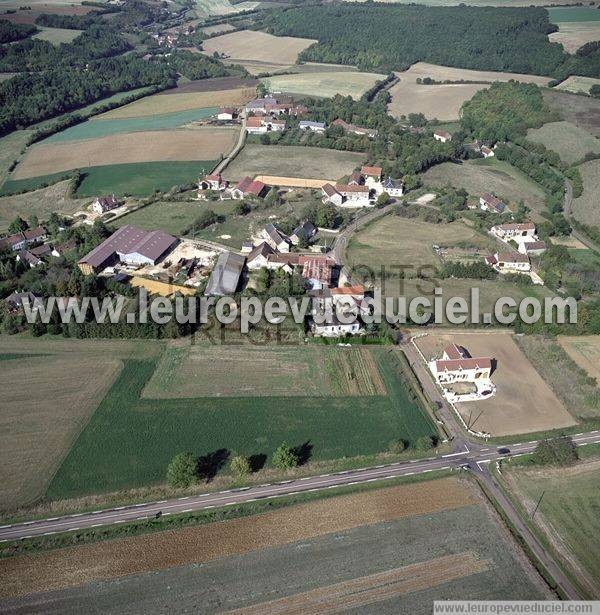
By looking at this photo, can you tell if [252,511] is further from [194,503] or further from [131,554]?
[131,554]

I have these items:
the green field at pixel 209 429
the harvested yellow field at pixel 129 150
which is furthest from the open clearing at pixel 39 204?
the green field at pixel 209 429

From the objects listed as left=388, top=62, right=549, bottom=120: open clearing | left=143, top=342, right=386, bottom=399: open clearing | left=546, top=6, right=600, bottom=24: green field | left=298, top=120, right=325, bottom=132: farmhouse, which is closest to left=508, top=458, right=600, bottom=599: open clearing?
left=143, top=342, right=386, bottom=399: open clearing

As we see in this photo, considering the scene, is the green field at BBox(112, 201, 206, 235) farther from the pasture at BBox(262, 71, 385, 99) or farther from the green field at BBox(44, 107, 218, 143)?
the pasture at BBox(262, 71, 385, 99)

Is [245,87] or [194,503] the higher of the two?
[245,87]

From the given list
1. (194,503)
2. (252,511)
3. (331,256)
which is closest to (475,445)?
(252,511)

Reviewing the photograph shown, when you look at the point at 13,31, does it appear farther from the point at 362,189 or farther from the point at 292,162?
the point at 362,189

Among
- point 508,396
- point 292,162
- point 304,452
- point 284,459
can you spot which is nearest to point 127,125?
point 292,162
